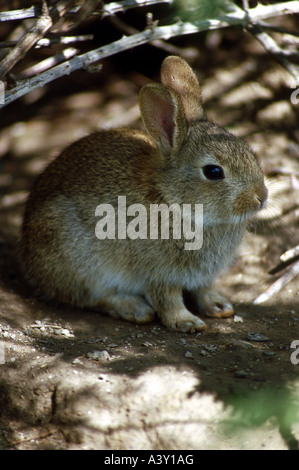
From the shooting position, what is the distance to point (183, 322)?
458cm

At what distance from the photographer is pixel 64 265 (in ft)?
15.6

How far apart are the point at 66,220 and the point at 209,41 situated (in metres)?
2.91

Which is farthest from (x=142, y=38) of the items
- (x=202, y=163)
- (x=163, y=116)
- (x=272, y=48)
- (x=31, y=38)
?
(x=272, y=48)

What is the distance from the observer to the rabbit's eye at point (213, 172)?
14.3 feet

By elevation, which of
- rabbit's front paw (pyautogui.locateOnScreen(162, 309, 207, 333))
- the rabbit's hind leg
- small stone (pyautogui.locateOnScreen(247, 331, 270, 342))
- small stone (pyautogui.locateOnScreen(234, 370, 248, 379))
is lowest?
small stone (pyautogui.locateOnScreen(247, 331, 270, 342))

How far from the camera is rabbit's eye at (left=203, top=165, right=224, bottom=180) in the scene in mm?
4344

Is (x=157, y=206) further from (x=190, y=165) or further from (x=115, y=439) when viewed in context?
(x=115, y=439)

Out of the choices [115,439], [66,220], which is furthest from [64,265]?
[115,439]

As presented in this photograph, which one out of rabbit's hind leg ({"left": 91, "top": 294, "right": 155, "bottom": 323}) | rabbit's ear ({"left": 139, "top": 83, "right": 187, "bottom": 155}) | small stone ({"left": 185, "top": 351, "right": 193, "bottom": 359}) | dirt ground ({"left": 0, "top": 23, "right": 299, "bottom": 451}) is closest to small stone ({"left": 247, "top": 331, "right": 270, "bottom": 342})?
dirt ground ({"left": 0, "top": 23, "right": 299, "bottom": 451})

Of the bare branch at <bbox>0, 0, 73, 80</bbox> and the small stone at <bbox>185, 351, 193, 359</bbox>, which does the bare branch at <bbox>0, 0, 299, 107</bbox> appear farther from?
the small stone at <bbox>185, 351, 193, 359</bbox>

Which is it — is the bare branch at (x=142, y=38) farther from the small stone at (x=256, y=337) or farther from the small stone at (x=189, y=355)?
the small stone at (x=256, y=337)

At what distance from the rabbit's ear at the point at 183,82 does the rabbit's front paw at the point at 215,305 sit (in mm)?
1484

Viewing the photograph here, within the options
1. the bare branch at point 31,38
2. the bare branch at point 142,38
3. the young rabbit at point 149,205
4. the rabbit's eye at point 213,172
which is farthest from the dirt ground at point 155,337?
the bare branch at point 31,38

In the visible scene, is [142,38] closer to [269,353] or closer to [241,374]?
[269,353]
